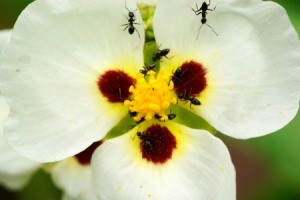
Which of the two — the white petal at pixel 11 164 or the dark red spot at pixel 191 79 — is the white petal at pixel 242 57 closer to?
the dark red spot at pixel 191 79

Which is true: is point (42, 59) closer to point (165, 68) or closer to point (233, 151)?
point (165, 68)

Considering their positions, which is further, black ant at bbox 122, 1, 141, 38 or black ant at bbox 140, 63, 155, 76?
black ant at bbox 140, 63, 155, 76

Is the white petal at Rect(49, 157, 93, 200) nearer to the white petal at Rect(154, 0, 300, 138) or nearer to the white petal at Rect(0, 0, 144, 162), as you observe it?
the white petal at Rect(0, 0, 144, 162)

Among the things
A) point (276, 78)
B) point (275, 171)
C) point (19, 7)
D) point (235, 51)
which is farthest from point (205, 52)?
point (19, 7)

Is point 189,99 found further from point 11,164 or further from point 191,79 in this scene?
point 11,164

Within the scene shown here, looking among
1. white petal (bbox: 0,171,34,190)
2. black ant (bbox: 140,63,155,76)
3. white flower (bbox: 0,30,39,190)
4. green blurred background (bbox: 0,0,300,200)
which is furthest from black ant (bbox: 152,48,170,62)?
green blurred background (bbox: 0,0,300,200)

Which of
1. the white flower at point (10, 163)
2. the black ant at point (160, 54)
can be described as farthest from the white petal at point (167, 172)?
the white flower at point (10, 163)
